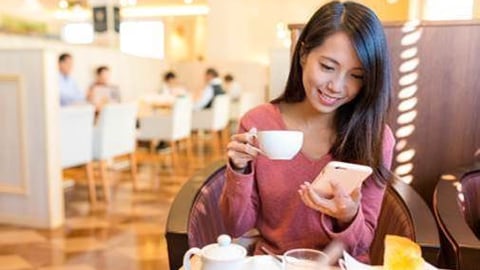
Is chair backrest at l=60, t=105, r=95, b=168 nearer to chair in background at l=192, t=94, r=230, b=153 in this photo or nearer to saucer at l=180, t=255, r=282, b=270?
chair in background at l=192, t=94, r=230, b=153

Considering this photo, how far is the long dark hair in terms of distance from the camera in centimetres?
101

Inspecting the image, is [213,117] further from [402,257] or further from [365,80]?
[402,257]

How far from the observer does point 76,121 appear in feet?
11.3

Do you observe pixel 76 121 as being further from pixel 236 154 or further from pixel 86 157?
pixel 236 154

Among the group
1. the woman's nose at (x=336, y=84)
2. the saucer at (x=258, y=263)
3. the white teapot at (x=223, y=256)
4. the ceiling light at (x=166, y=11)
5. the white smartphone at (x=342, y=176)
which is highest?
the ceiling light at (x=166, y=11)

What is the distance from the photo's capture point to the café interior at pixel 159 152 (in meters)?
1.33

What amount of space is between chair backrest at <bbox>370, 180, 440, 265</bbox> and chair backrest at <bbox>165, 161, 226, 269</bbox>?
1.65ft

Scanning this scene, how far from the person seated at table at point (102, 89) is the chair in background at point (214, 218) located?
409 cm

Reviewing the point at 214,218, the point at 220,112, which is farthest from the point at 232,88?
the point at 214,218

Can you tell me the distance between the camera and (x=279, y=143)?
0.84 meters

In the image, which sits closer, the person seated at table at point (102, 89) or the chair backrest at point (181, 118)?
the chair backrest at point (181, 118)

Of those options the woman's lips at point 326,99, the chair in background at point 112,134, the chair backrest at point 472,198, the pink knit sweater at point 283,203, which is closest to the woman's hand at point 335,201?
the pink knit sweater at point 283,203

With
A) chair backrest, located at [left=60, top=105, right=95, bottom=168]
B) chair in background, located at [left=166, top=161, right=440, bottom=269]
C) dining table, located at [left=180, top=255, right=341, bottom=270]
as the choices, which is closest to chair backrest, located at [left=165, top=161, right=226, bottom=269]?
chair in background, located at [left=166, top=161, right=440, bottom=269]

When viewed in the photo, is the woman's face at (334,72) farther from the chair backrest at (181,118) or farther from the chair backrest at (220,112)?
the chair backrest at (220,112)
